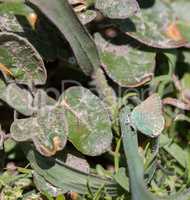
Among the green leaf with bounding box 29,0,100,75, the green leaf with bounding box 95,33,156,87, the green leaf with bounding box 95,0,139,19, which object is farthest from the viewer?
the green leaf with bounding box 95,33,156,87

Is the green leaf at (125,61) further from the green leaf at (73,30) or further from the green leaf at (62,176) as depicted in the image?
the green leaf at (62,176)

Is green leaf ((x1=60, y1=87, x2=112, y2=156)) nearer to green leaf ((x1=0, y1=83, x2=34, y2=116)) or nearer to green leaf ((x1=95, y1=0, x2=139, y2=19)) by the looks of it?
green leaf ((x1=0, y1=83, x2=34, y2=116))

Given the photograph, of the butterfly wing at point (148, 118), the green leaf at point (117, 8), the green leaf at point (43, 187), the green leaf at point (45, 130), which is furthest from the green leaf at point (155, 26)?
the green leaf at point (43, 187)

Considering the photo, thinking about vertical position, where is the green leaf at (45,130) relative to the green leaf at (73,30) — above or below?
below

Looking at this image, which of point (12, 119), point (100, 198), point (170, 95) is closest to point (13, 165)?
point (12, 119)

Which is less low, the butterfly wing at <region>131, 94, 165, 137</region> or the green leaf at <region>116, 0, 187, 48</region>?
the green leaf at <region>116, 0, 187, 48</region>

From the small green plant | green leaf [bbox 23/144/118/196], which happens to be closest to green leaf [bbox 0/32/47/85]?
the small green plant

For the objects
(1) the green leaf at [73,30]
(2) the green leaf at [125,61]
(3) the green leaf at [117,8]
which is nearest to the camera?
(1) the green leaf at [73,30]

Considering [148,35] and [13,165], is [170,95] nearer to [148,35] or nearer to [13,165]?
[148,35]
